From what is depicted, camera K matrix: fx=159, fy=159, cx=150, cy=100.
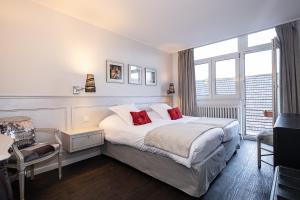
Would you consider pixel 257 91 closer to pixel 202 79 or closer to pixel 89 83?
pixel 202 79

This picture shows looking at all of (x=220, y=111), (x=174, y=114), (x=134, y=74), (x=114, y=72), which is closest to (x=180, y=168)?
(x=174, y=114)

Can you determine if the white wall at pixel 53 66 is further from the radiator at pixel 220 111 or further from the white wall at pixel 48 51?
the radiator at pixel 220 111

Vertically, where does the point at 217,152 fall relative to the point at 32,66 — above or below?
below

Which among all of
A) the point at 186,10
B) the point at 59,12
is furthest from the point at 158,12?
the point at 59,12

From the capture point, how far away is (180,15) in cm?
274

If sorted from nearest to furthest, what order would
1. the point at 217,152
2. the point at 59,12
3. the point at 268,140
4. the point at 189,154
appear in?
the point at 189,154 → the point at 217,152 → the point at 268,140 → the point at 59,12

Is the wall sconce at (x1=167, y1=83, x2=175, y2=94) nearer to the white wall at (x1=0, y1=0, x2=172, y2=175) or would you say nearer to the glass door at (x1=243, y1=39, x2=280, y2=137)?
the white wall at (x1=0, y1=0, x2=172, y2=175)

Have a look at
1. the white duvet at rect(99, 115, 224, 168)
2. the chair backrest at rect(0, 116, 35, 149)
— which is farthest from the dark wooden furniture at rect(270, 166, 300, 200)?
the chair backrest at rect(0, 116, 35, 149)

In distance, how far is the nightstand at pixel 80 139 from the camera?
2.36 m

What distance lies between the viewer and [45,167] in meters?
2.38

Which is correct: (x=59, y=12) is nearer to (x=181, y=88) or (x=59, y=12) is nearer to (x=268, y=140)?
(x=181, y=88)

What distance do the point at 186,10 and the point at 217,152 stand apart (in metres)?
2.22

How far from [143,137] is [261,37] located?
359cm

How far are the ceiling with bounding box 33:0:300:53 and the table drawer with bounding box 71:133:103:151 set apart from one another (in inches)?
79.3
